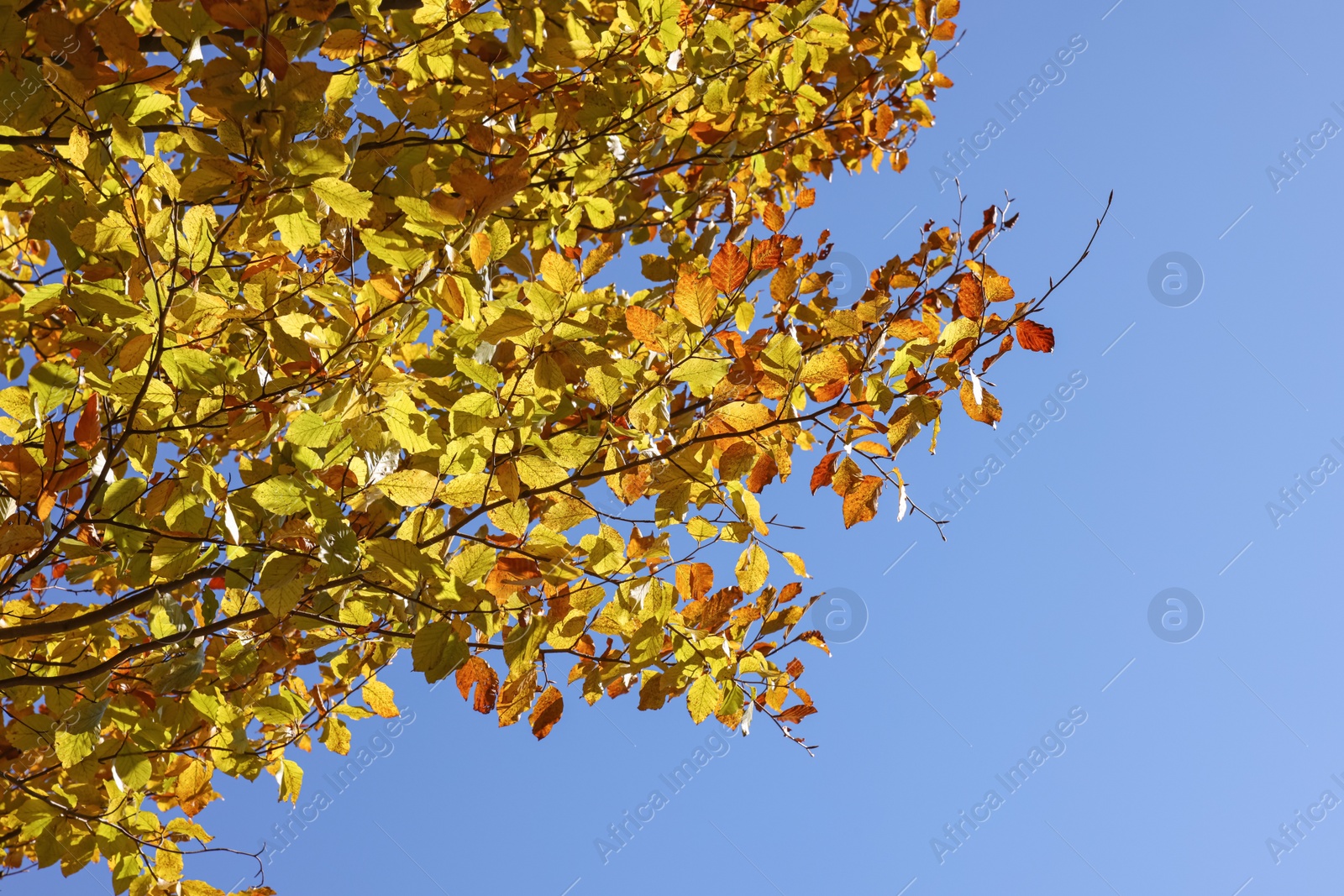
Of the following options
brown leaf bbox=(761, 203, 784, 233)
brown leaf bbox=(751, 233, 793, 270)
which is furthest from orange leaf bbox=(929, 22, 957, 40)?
brown leaf bbox=(751, 233, 793, 270)

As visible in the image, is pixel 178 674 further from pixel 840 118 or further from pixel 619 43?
pixel 840 118

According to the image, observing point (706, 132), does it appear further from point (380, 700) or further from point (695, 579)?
point (380, 700)

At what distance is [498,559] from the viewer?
1.69 metres

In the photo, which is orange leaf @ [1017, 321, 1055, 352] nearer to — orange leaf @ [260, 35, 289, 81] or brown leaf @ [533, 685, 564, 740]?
brown leaf @ [533, 685, 564, 740]

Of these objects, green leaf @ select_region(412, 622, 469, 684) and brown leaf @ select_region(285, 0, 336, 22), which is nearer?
green leaf @ select_region(412, 622, 469, 684)

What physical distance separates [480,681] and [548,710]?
0.66ft

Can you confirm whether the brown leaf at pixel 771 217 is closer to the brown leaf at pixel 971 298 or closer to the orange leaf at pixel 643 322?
the brown leaf at pixel 971 298

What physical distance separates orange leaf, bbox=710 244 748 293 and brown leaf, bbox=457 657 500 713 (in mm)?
906

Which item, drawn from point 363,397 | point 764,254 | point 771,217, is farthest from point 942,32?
point 363,397

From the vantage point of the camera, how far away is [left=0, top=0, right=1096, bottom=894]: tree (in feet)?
4.63

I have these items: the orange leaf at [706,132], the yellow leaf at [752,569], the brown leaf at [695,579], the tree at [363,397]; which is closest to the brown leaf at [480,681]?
the tree at [363,397]

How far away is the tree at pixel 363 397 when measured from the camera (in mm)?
1410

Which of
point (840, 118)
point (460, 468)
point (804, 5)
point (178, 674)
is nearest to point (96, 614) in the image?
point (178, 674)

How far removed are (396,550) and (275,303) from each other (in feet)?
1.98
